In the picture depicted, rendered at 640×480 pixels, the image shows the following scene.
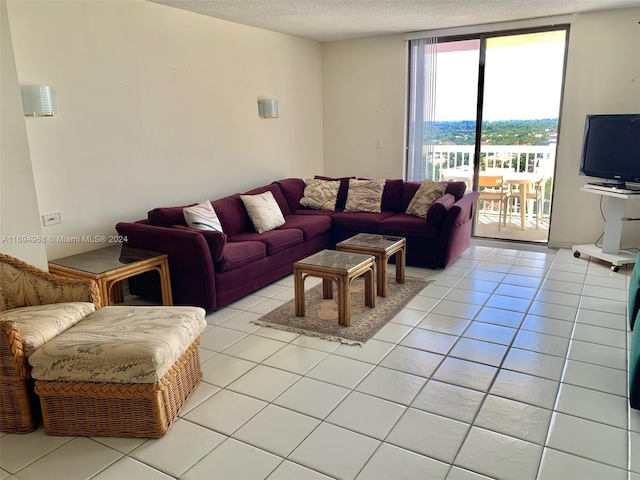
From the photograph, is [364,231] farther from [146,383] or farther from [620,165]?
[146,383]

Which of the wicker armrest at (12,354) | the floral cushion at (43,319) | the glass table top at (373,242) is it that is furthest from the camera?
the glass table top at (373,242)

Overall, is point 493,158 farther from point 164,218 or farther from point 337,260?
point 164,218

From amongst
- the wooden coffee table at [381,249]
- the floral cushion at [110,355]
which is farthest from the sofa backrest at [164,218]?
the floral cushion at [110,355]

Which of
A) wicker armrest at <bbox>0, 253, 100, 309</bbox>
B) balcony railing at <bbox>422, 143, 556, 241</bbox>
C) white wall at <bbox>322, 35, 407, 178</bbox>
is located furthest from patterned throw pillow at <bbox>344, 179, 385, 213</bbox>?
wicker armrest at <bbox>0, 253, 100, 309</bbox>

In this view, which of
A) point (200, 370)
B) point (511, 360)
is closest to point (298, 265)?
point (200, 370)

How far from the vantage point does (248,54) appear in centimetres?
521

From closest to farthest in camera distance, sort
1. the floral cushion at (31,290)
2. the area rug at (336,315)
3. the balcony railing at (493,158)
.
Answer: the floral cushion at (31,290), the area rug at (336,315), the balcony railing at (493,158)

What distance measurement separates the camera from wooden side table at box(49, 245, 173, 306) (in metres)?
3.24

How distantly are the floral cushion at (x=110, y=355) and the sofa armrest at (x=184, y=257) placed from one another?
1238mm

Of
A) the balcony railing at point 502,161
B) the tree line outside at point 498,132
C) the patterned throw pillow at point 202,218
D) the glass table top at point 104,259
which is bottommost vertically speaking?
the glass table top at point 104,259

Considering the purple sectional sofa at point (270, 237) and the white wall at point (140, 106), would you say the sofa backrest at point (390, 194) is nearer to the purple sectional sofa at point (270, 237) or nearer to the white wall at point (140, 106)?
the purple sectional sofa at point (270, 237)

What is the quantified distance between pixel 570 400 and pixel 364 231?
9.52ft

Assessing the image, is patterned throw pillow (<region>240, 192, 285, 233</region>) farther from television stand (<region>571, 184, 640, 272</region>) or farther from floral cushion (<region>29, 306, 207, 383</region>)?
television stand (<region>571, 184, 640, 272</region>)

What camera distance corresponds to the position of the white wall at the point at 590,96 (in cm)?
482
